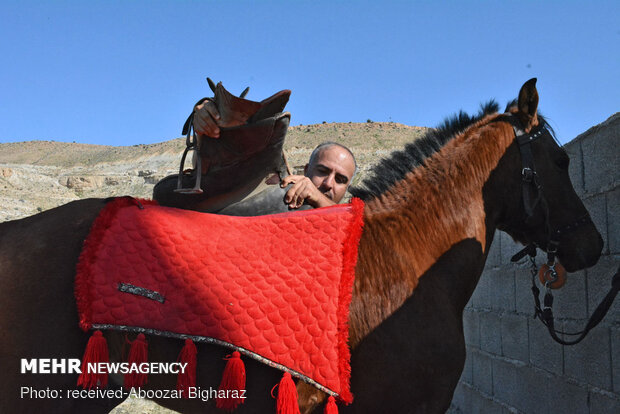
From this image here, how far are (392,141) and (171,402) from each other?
189 ft

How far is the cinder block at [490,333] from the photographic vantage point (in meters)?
4.10

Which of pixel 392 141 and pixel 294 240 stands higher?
pixel 392 141

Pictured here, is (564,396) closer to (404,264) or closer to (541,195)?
(541,195)

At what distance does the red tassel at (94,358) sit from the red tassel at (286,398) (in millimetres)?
640

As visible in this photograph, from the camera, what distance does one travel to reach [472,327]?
15.6ft

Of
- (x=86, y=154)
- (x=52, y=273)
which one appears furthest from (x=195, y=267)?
(x=86, y=154)

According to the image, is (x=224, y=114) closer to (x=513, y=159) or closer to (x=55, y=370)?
(x=55, y=370)

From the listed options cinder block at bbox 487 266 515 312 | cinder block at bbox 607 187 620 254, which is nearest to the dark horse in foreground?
cinder block at bbox 607 187 620 254

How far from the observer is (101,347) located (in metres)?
1.74

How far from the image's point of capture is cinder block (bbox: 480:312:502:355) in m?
4.10

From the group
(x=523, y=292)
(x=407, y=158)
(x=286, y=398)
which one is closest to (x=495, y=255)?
(x=523, y=292)

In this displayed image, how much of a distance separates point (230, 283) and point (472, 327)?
11.7 feet

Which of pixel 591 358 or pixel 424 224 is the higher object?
pixel 424 224

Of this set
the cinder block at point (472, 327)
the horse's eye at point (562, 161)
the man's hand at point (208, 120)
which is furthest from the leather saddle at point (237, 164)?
the cinder block at point (472, 327)
